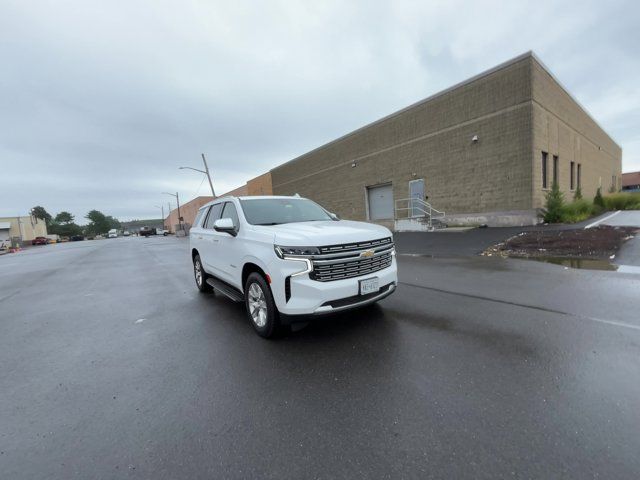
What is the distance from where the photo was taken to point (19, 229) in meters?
61.0

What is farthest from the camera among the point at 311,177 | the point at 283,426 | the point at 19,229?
the point at 19,229

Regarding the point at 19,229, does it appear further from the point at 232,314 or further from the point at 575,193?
the point at 575,193

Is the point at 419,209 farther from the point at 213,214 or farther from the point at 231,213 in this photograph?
the point at 231,213

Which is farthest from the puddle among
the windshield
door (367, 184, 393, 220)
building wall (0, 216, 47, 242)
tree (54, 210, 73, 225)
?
tree (54, 210, 73, 225)

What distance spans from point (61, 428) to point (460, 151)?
17.9 metres

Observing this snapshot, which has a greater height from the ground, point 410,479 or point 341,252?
point 341,252

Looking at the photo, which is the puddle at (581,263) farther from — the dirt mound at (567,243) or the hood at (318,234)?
the hood at (318,234)

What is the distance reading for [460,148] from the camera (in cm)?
1605

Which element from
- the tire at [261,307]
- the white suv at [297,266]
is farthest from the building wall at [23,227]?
the tire at [261,307]

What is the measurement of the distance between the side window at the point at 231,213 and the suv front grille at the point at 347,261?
5.80 ft

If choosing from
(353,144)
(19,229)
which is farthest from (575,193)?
(19,229)

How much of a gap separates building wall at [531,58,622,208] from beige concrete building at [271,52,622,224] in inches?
1.9

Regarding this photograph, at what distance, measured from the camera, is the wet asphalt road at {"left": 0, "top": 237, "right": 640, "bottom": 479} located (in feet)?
6.27

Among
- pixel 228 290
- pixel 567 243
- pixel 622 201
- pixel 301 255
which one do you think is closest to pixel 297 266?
pixel 301 255
